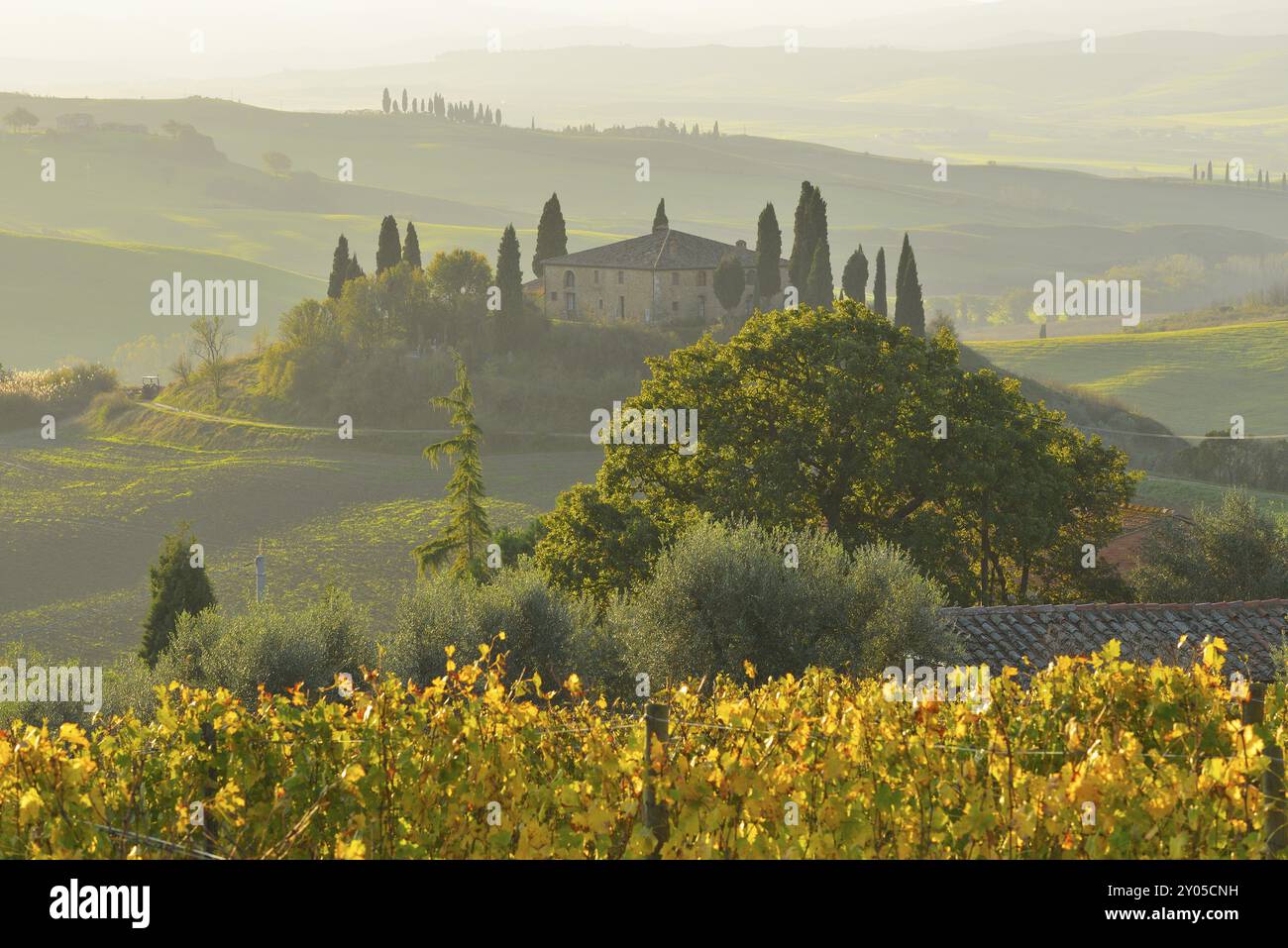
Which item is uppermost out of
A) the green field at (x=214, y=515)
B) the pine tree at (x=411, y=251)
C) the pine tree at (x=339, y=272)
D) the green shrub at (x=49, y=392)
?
the pine tree at (x=411, y=251)

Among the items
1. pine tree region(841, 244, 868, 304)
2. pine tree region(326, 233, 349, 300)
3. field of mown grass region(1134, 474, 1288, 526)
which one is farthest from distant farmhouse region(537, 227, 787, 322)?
field of mown grass region(1134, 474, 1288, 526)

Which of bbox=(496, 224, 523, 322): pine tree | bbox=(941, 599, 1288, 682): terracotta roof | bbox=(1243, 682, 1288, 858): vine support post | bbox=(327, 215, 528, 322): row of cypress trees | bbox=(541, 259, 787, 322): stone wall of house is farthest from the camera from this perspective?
bbox=(541, 259, 787, 322): stone wall of house

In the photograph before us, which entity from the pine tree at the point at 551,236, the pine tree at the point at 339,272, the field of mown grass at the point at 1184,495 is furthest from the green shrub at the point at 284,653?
the pine tree at the point at 339,272

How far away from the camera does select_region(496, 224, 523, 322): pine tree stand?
97375mm

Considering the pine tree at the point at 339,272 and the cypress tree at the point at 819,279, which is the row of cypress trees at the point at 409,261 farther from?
the cypress tree at the point at 819,279

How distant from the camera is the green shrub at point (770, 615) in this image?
1043 inches

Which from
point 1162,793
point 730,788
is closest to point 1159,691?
point 1162,793

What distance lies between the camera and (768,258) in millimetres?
99000

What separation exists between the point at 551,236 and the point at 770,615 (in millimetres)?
83784

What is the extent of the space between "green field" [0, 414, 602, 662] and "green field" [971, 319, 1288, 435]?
51503 millimetres

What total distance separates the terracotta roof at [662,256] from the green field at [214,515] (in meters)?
20.8

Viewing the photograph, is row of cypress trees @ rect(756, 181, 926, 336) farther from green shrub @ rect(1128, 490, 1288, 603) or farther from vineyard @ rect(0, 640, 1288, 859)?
vineyard @ rect(0, 640, 1288, 859)

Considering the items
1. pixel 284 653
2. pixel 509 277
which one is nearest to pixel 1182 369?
pixel 509 277
